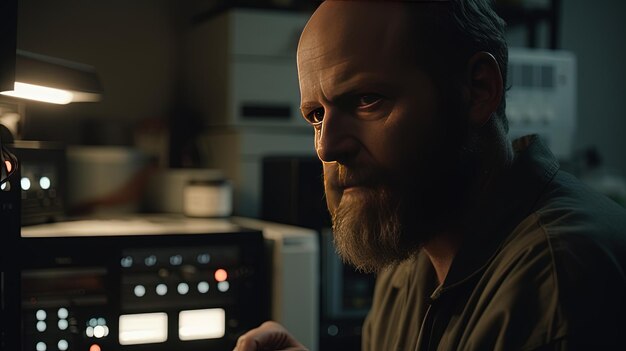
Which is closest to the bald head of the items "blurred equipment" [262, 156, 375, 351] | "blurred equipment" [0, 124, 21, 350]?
"blurred equipment" [0, 124, 21, 350]

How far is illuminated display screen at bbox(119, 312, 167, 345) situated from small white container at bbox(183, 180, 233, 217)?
0.38 m

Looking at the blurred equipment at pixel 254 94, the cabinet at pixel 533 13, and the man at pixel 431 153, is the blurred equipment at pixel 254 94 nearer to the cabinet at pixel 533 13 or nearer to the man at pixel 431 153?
the cabinet at pixel 533 13

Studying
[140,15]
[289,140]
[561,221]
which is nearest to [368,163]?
[561,221]

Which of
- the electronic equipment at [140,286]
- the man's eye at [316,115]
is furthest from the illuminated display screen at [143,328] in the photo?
the man's eye at [316,115]

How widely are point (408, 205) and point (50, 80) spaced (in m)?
0.62

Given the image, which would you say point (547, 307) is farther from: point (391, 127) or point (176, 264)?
point (176, 264)

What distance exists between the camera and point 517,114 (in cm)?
208

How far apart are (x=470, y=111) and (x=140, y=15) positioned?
1566 mm

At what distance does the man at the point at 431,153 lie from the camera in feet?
2.74

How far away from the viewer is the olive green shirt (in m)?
0.67

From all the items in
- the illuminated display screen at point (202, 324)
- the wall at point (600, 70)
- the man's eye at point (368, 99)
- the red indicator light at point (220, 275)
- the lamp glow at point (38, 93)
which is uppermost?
the wall at point (600, 70)

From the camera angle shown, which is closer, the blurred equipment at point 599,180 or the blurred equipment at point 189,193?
the blurred equipment at point 189,193

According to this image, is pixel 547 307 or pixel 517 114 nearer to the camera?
→ pixel 547 307

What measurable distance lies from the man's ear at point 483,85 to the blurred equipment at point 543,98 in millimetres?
1225
